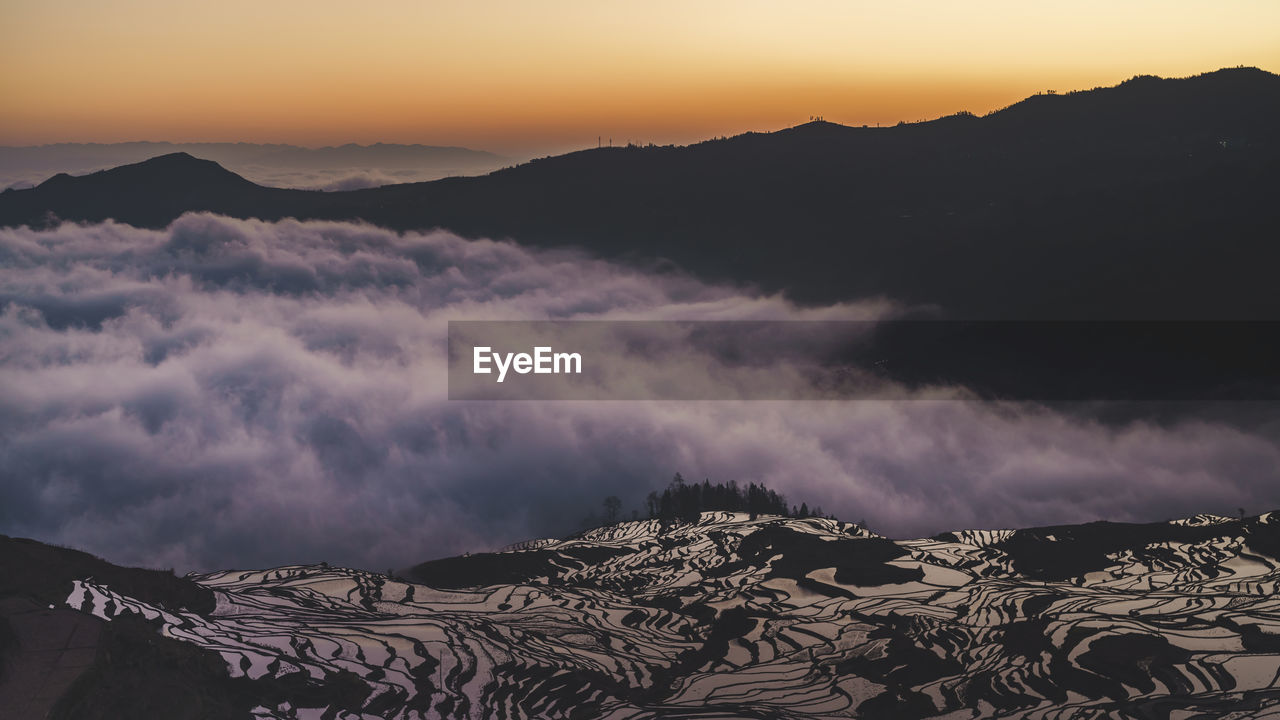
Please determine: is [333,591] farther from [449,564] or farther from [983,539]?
[983,539]

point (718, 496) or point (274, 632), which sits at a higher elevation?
point (274, 632)

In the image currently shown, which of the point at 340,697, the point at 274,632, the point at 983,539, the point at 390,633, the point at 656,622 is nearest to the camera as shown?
the point at 340,697

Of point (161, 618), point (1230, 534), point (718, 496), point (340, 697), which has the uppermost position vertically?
point (161, 618)

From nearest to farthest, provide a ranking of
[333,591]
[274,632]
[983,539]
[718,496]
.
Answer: [274,632]
[333,591]
[983,539]
[718,496]

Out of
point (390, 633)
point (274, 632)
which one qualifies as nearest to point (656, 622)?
point (390, 633)

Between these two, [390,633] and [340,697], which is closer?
[340,697]

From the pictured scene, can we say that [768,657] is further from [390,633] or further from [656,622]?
[390,633]
